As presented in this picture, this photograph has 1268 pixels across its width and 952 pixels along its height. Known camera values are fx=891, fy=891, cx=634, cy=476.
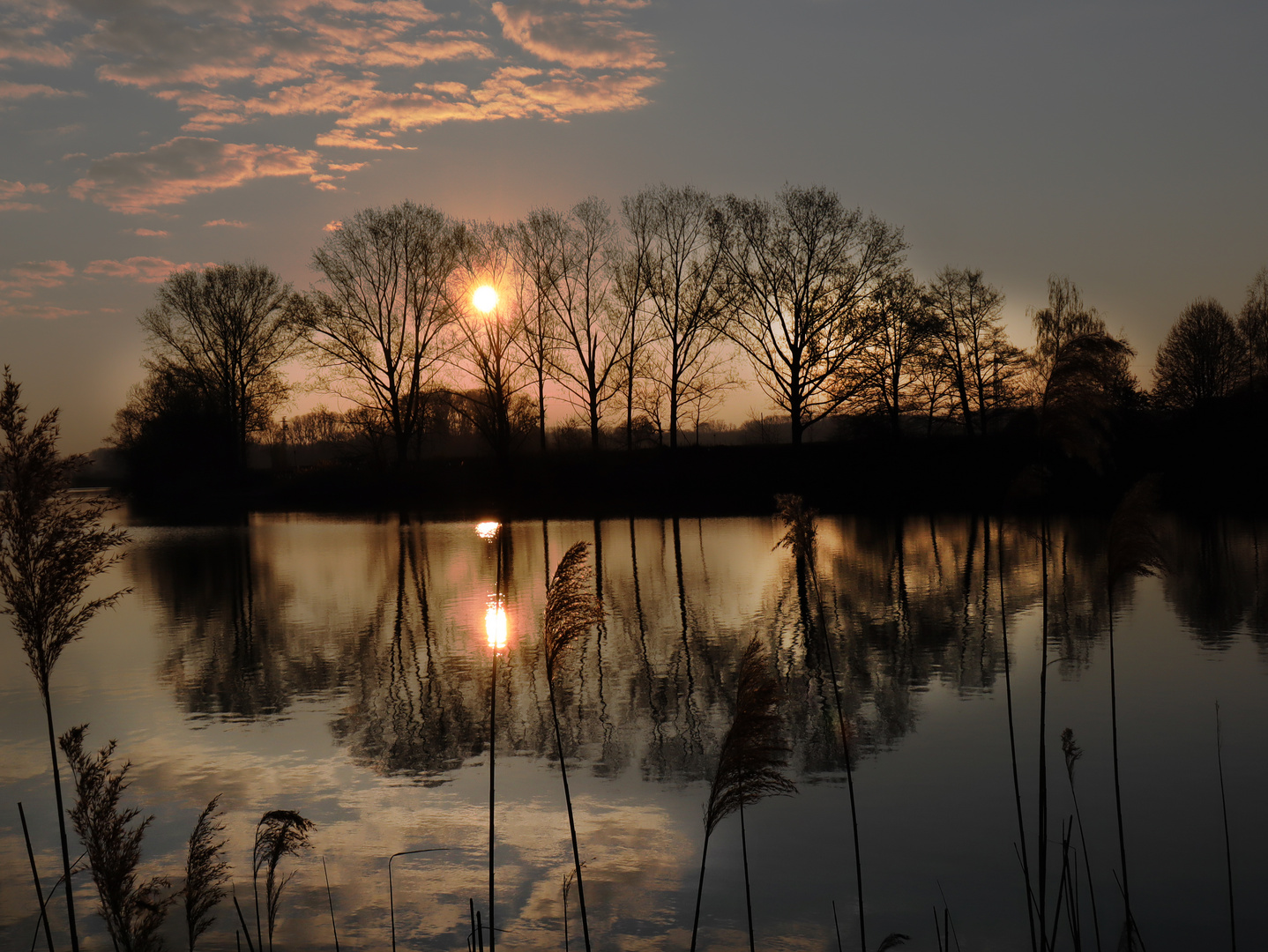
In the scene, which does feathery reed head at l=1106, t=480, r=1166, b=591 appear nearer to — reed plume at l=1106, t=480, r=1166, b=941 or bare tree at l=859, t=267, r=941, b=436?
reed plume at l=1106, t=480, r=1166, b=941

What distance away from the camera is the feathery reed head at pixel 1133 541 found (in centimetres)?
348

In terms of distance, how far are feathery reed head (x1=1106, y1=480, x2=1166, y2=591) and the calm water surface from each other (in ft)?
7.07

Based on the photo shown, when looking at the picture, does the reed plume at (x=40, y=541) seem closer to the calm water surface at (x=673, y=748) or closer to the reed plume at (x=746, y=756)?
the calm water surface at (x=673, y=748)

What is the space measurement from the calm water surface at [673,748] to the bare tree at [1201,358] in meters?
40.3

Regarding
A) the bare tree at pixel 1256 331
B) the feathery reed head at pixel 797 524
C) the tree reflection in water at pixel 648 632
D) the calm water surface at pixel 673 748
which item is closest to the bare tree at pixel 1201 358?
the bare tree at pixel 1256 331

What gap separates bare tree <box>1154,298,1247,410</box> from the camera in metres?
49.2

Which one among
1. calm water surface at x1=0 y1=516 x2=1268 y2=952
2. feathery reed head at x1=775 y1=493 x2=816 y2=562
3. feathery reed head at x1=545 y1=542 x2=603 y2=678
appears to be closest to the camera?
feathery reed head at x1=545 y1=542 x2=603 y2=678

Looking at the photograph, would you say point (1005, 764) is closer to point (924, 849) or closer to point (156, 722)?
point (924, 849)

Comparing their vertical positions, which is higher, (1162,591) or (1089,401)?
(1089,401)

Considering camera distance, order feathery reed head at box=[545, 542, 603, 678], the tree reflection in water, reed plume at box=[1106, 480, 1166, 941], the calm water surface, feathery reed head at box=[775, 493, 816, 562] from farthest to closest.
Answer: the tree reflection in water
the calm water surface
feathery reed head at box=[775, 493, 816, 562]
reed plume at box=[1106, 480, 1166, 941]
feathery reed head at box=[545, 542, 603, 678]

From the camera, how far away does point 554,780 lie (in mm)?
6859

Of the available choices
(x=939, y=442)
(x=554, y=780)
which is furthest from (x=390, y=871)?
(x=939, y=442)

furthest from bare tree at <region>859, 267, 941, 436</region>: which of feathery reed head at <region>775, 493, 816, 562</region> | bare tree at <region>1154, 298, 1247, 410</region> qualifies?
feathery reed head at <region>775, 493, 816, 562</region>

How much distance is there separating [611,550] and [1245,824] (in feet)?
55.7
